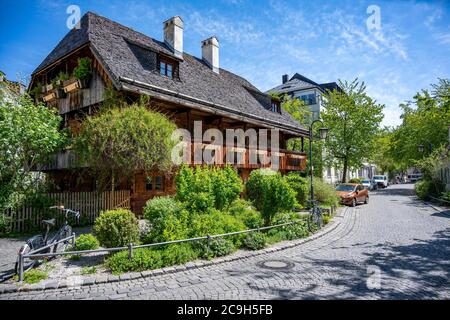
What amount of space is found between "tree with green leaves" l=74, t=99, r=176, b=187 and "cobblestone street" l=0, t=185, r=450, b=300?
5757 mm

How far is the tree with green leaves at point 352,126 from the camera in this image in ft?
105

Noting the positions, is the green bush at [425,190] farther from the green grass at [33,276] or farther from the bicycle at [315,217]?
the green grass at [33,276]

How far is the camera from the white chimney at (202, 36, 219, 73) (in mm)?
23316

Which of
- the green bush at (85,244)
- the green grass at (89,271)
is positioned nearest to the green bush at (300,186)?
the green bush at (85,244)

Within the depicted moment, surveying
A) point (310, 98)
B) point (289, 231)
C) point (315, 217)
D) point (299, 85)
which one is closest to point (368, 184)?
point (310, 98)

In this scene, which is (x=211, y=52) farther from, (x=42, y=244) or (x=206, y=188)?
(x=42, y=244)

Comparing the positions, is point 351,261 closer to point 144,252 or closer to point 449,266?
point 449,266

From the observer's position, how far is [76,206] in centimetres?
1196

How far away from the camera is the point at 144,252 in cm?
663

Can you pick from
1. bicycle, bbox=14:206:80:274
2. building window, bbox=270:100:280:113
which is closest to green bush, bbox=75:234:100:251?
bicycle, bbox=14:206:80:274

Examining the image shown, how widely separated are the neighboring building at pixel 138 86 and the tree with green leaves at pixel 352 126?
47.1 feet

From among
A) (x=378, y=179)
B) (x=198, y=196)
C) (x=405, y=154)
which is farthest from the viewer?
(x=378, y=179)
